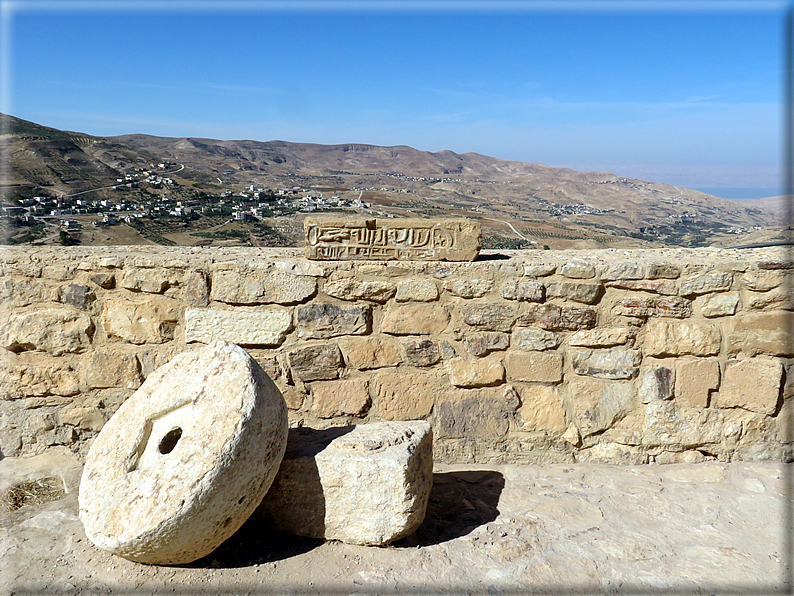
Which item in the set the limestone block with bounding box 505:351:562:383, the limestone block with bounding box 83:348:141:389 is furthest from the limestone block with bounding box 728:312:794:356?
the limestone block with bounding box 83:348:141:389

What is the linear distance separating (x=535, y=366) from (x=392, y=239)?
1204 mm

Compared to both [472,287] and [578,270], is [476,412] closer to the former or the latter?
[472,287]

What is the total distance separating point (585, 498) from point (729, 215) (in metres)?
19.3

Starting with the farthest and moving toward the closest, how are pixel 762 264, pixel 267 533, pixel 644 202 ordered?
pixel 644 202 < pixel 762 264 < pixel 267 533

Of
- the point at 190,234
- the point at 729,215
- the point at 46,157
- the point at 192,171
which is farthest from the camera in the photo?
the point at 192,171

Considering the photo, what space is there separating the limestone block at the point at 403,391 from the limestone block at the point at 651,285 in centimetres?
124

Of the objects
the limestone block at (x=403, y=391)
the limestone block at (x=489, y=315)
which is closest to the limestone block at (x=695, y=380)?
the limestone block at (x=489, y=315)

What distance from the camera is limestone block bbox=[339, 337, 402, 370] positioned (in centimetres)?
332

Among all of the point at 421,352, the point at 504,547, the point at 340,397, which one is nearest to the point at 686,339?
the point at 421,352

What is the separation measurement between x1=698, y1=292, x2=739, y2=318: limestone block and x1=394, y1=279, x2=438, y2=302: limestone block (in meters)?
1.66

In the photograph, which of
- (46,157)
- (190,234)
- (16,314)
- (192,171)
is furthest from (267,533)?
(192,171)

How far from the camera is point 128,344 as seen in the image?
3.36 metres

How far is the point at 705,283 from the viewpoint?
3.25 meters

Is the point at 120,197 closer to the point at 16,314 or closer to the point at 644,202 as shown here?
the point at 16,314
